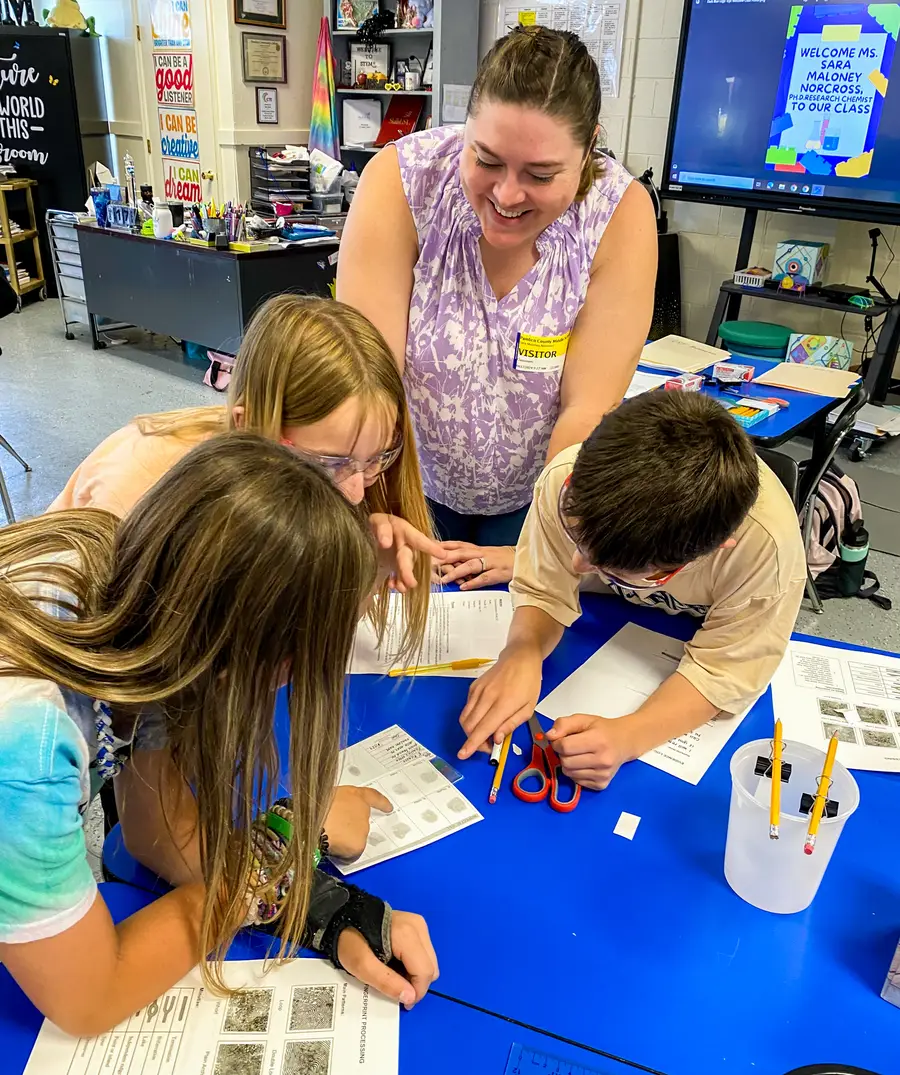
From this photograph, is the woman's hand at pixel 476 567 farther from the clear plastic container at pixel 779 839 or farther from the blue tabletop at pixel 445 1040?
the blue tabletop at pixel 445 1040

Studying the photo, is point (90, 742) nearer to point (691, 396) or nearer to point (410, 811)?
point (410, 811)

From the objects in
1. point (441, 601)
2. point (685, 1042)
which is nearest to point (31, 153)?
point (441, 601)

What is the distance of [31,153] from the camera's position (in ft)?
19.4

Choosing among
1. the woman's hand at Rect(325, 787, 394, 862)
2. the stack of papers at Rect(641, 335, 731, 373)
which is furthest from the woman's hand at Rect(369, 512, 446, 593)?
the stack of papers at Rect(641, 335, 731, 373)

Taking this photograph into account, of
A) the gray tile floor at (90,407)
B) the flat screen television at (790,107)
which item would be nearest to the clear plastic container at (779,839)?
the gray tile floor at (90,407)

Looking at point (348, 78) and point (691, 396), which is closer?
point (691, 396)

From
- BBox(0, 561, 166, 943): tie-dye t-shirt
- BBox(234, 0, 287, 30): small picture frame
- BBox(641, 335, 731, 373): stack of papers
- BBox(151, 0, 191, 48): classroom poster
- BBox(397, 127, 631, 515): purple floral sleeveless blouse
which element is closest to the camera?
BBox(0, 561, 166, 943): tie-dye t-shirt

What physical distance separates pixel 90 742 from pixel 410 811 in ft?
1.22

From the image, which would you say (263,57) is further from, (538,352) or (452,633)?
(452,633)

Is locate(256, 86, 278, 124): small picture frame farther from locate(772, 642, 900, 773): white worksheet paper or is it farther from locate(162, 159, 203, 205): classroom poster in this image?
locate(772, 642, 900, 773): white worksheet paper

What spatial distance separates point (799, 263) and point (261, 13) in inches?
140

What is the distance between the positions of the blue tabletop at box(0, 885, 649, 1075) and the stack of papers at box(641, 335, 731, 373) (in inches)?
85.9

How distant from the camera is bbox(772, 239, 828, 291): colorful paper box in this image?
353 cm

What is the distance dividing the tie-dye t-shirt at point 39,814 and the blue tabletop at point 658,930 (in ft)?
1.03
